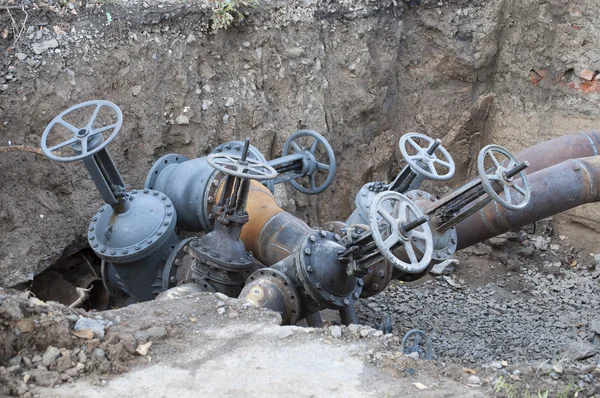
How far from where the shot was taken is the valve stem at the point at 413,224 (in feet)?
14.2

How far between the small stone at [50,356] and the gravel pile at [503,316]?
10.3 feet

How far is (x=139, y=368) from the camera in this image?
362 centimetres

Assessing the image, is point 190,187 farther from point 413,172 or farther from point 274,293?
point 413,172

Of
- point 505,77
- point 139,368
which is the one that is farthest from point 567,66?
point 139,368

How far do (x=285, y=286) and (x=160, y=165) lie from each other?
163 centimetres

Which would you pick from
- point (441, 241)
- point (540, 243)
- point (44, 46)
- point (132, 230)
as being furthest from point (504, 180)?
point (44, 46)

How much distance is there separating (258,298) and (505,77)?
14.8 ft

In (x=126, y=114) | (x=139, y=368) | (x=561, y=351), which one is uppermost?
(x=126, y=114)

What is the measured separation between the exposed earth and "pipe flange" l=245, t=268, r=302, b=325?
81cm

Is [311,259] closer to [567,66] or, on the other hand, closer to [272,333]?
[272,333]

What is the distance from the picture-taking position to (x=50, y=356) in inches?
138

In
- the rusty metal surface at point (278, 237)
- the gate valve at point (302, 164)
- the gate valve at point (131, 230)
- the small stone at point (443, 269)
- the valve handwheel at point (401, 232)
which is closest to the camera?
the valve handwheel at point (401, 232)

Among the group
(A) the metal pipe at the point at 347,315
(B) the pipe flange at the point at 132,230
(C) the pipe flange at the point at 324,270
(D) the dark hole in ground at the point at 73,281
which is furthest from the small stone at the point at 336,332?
(D) the dark hole in ground at the point at 73,281

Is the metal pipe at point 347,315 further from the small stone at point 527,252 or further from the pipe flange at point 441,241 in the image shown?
the small stone at point 527,252
